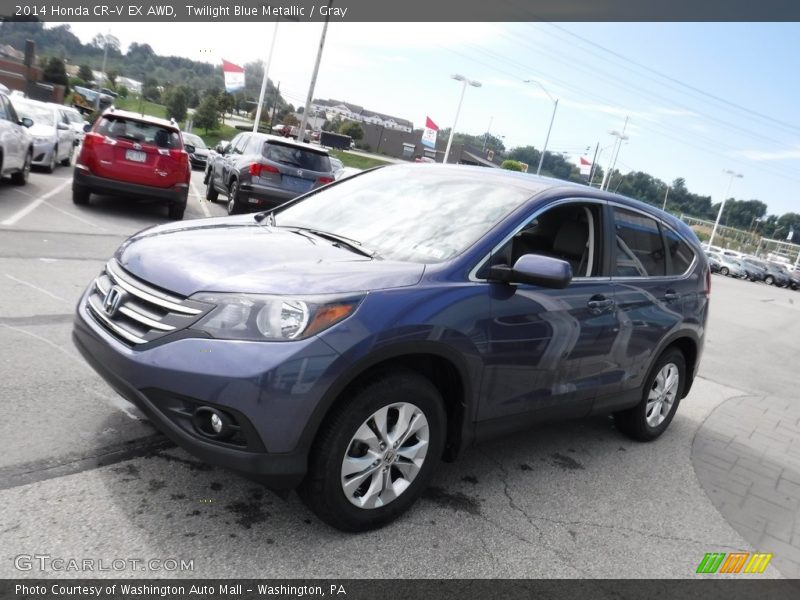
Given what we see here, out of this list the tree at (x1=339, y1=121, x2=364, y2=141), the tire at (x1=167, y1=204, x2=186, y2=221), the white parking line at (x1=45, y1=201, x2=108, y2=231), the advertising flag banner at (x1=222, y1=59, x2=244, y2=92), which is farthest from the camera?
the tree at (x1=339, y1=121, x2=364, y2=141)

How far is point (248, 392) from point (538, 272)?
61.7 inches

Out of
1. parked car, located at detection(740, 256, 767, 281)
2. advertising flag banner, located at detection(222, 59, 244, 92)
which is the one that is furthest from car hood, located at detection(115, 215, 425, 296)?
parked car, located at detection(740, 256, 767, 281)

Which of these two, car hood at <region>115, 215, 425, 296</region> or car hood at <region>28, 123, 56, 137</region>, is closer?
car hood at <region>115, 215, 425, 296</region>

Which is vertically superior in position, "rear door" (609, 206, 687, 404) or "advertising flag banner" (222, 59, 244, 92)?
"advertising flag banner" (222, 59, 244, 92)

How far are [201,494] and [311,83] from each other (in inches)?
1182

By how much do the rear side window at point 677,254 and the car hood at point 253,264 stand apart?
275cm

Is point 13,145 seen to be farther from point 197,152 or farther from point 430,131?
point 430,131

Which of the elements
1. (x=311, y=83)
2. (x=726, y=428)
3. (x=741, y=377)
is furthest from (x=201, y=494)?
(x=311, y=83)

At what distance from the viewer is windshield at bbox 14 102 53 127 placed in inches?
648

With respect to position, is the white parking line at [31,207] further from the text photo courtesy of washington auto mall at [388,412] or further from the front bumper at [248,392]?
the front bumper at [248,392]

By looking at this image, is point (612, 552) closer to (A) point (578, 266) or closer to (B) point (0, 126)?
(A) point (578, 266)

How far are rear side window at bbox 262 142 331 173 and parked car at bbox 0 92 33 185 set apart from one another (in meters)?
4.21

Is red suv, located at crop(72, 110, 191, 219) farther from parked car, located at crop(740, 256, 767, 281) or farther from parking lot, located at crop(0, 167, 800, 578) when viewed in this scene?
parked car, located at crop(740, 256, 767, 281)

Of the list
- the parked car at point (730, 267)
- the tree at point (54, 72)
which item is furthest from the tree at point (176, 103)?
the parked car at point (730, 267)
